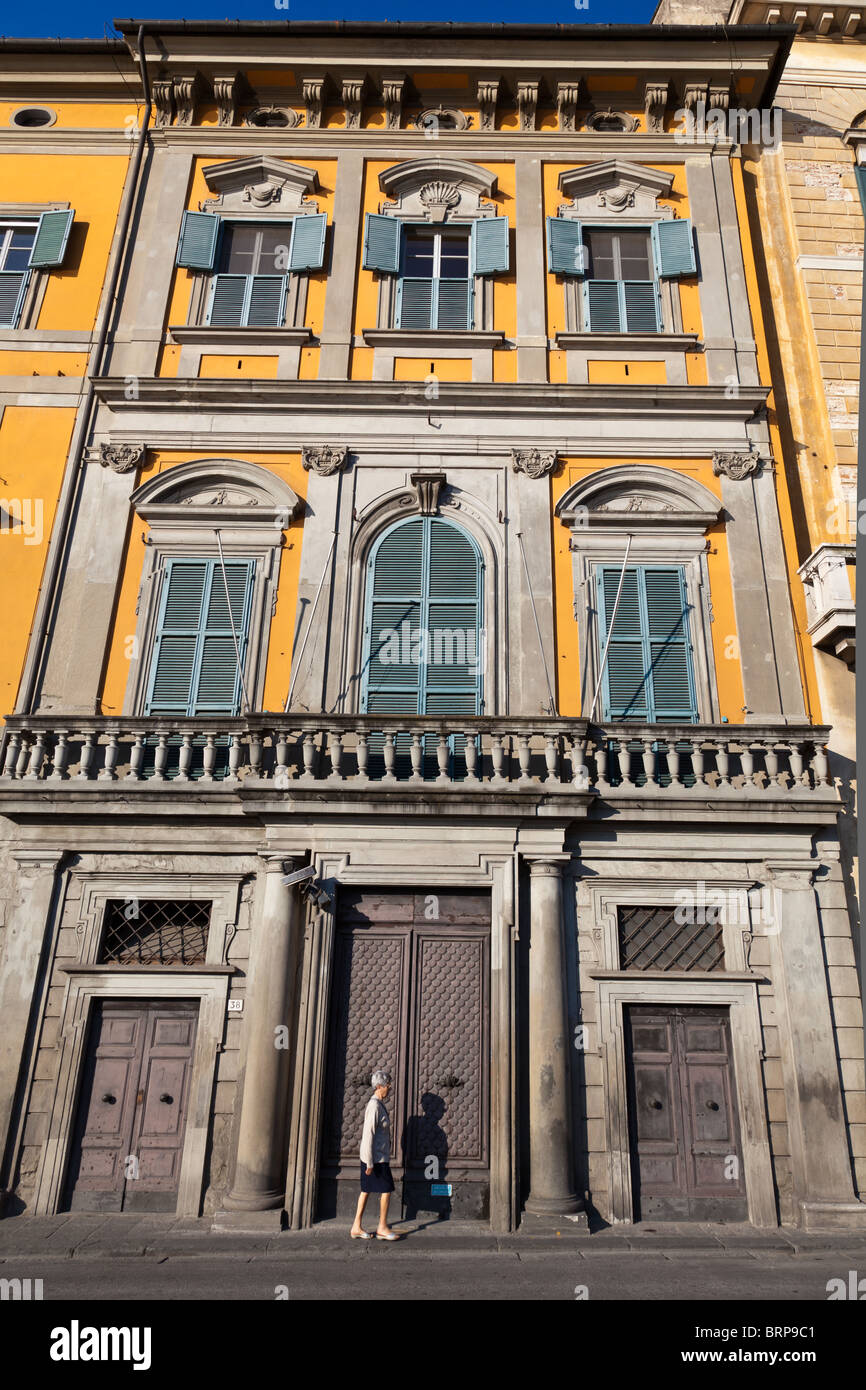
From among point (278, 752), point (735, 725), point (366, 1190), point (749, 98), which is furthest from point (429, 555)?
point (749, 98)

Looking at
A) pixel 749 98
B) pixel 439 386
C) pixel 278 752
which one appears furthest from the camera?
pixel 749 98

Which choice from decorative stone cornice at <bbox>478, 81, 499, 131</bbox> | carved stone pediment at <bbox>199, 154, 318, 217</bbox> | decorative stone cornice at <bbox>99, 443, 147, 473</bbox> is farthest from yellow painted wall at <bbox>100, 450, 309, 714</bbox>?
decorative stone cornice at <bbox>478, 81, 499, 131</bbox>

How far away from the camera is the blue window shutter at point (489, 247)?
13.4m

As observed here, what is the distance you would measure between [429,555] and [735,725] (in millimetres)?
4285

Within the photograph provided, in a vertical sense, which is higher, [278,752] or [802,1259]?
[278,752]

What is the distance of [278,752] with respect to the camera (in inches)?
395

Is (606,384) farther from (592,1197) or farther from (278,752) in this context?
(592,1197)

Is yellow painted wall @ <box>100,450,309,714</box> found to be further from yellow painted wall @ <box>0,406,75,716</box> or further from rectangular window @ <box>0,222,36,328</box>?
rectangular window @ <box>0,222,36,328</box>

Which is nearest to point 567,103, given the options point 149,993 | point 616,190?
point 616,190

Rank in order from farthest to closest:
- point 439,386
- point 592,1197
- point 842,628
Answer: point 439,386 → point 842,628 → point 592,1197

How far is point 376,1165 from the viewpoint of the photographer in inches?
326

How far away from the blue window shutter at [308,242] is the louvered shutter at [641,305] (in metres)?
4.44

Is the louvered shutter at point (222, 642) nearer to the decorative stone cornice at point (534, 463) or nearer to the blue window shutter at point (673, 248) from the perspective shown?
the decorative stone cornice at point (534, 463)

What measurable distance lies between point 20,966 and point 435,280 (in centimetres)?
1056
